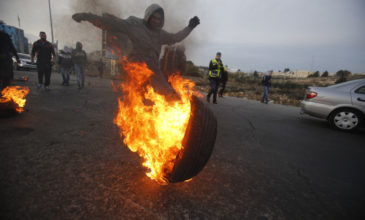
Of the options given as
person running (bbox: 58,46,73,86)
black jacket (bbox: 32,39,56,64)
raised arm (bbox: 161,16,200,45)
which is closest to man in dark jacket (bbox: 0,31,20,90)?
black jacket (bbox: 32,39,56,64)

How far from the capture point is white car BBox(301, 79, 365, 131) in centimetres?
497

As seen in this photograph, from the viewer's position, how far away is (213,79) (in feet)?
24.5

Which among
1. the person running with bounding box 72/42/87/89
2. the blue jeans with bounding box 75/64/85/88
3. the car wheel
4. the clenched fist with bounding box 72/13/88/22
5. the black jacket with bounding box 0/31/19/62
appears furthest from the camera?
the blue jeans with bounding box 75/64/85/88

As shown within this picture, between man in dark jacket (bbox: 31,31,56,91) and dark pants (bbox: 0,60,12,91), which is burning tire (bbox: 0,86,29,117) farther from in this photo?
man in dark jacket (bbox: 31,31,56,91)

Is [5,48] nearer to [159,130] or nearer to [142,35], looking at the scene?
[142,35]

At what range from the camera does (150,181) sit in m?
1.91

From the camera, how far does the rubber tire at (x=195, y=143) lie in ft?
4.79

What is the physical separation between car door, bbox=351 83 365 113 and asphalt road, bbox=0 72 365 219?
2.26 meters

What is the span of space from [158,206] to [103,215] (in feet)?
1.44

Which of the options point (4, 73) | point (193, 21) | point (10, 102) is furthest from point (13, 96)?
point (193, 21)

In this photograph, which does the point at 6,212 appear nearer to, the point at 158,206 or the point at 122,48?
the point at 158,206

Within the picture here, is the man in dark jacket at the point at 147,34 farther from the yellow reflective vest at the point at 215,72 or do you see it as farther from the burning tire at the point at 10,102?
the yellow reflective vest at the point at 215,72

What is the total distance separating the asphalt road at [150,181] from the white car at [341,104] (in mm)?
2144

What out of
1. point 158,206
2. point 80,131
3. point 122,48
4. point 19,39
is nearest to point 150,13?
point 122,48
